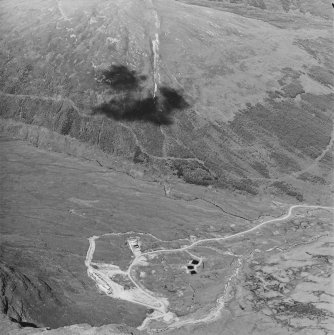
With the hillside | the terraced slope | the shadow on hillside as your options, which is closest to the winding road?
the hillside

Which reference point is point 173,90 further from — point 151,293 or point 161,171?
point 151,293

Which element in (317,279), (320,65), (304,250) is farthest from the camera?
(320,65)

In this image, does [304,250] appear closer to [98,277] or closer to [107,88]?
[98,277]

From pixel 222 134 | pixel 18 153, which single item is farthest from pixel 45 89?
pixel 222 134

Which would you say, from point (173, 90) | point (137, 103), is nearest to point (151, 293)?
point (137, 103)

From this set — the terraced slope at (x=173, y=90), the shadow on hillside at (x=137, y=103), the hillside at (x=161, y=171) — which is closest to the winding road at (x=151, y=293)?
the hillside at (x=161, y=171)

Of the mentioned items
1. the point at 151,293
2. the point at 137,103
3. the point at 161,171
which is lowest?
the point at 151,293

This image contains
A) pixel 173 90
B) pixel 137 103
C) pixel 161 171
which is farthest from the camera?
pixel 173 90
